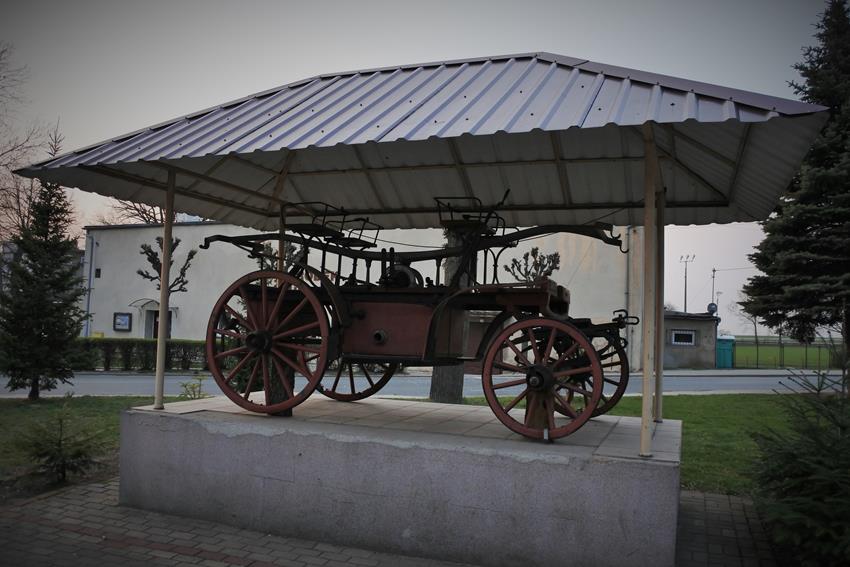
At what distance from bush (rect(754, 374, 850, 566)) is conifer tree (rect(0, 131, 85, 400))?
45.0 feet

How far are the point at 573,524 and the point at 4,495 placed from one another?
203 inches

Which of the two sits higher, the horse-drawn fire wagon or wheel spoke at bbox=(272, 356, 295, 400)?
the horse-drawn fire wagon

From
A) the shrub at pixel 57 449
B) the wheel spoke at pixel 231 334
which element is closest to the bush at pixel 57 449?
the shrub at pixel 57 449

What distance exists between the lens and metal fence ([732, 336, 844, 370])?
17.5 feet

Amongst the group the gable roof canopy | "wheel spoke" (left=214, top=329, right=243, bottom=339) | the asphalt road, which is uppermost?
the gable roof canopy

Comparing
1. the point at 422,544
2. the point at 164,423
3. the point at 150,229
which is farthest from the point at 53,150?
the point at 422,544

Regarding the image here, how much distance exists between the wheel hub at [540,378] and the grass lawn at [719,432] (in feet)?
5.71

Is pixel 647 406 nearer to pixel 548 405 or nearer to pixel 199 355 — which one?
pixel 548 405

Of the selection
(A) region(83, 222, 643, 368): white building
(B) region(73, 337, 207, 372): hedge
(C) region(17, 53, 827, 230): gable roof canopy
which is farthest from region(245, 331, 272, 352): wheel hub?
(A) region(83, 222, 643, 368): white building

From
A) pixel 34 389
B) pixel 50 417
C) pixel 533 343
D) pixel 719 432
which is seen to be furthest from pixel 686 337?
pixel 533 343

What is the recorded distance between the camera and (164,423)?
582cm

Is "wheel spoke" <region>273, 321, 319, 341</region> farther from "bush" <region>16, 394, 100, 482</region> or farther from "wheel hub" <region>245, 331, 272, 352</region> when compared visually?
"bush" <region>16, 394, 100, 482</region>

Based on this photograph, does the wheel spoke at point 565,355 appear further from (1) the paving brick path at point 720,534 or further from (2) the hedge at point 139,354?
(2) the hedge at point 139,354

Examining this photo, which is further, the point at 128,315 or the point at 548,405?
the point at 128,315
